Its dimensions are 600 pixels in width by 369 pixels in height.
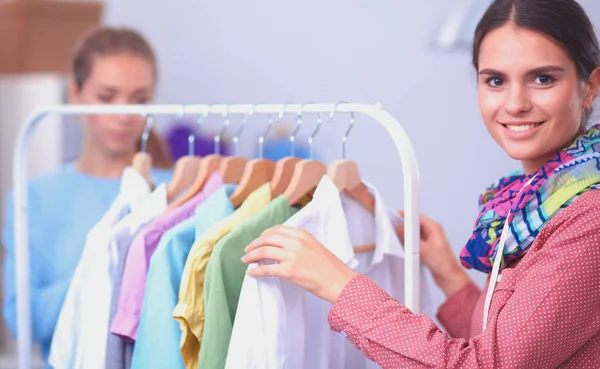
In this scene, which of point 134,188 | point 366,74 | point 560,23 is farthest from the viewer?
point 366,74

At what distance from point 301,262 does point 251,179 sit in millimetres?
368

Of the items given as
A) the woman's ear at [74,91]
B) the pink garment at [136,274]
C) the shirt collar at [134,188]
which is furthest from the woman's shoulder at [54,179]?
the pink garment at [136,274]

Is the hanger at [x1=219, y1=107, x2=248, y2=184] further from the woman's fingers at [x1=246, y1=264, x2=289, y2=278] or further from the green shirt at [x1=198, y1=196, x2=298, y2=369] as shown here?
the woman's fingers at [x1=246, y1=264, x2=289, y2=278]

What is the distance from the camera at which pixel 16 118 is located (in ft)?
12.9

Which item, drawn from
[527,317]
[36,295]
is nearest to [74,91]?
[36,295]

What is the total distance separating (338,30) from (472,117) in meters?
0.84

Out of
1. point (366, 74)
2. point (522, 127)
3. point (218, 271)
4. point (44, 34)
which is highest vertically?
point (44, 34)

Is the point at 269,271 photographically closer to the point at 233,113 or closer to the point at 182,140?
the point at 233,113

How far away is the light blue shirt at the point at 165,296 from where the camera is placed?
5.19 feet

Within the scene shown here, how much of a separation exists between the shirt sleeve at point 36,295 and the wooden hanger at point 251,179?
757mm

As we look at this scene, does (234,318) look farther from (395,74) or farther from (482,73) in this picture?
(395,74)

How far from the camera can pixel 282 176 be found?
1.71m

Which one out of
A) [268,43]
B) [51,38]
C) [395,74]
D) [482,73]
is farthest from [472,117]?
[482,73]

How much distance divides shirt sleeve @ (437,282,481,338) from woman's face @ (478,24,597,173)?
50cm
